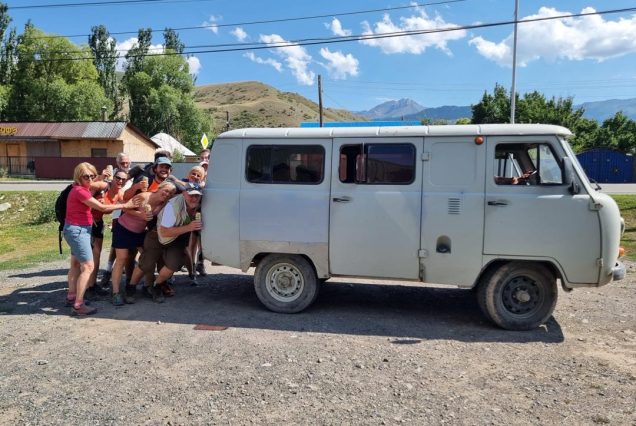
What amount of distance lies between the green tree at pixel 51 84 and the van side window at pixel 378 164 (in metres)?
54.2

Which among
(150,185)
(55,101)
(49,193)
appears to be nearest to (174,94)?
(55,101)

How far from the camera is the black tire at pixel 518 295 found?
17.8 ft

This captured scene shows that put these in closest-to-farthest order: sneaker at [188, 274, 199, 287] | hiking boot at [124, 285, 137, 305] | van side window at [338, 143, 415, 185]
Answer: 1. van side window at [338, 143, 415, 185]
2. hiking boot at [124, 285, 137, 305]
3. sneaker at [188, 274, 199, 287]

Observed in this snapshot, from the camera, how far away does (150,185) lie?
6809mm

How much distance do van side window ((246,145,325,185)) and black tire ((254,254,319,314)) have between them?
995mm

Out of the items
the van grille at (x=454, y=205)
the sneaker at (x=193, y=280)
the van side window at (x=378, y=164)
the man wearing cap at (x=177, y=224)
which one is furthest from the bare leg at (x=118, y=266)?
the van grille at (x=454, y=205)

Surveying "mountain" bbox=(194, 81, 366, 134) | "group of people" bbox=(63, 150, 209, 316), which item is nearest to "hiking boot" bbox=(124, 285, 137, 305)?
"group of people" bbox=(63, 150, 209, 316)

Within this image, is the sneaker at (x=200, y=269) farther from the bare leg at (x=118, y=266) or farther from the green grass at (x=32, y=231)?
the green grass at (x=32, y=231)

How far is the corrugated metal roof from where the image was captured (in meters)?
40.3

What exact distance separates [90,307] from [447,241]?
4594 mm

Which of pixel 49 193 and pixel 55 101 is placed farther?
pixel 55 101

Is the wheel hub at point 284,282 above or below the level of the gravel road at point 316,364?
above

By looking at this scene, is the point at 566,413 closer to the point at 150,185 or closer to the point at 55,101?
the point at 150,185

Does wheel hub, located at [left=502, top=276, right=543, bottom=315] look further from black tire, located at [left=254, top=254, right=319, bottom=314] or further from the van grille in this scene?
black tire, located at [left=254, top=254, right=319, bottom=314]
